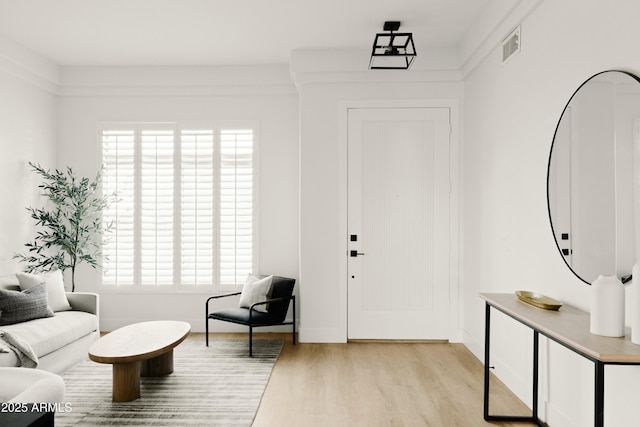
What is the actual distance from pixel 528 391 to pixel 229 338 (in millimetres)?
2980

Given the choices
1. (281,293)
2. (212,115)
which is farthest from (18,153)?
(281,293)

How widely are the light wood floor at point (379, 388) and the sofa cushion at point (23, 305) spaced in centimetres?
210

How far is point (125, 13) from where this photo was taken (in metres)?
3.72

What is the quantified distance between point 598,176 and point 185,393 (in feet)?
10.0

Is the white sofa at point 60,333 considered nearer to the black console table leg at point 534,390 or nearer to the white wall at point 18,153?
the white wall at point 18,153

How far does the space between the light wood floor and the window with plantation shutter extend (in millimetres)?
1348

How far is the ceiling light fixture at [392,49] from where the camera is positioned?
3.58 meters

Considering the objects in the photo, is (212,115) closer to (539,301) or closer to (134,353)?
(134,353)

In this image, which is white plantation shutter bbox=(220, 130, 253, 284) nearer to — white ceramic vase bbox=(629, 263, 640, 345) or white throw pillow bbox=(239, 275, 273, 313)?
white throw pillow bbox=(239, 275, 273, 313)

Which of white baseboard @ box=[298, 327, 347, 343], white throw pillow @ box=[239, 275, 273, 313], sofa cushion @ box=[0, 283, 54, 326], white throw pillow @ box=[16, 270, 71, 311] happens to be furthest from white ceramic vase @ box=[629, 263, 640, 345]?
white throw pillow @ box=[16, 270, 71, 311]

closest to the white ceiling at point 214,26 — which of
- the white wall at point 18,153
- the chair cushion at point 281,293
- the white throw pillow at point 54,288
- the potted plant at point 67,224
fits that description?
the white wall at point 18,153

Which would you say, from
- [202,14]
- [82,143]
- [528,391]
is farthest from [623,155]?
[82,143]

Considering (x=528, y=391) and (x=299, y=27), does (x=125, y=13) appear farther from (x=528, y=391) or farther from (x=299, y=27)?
(x=528, y=391)

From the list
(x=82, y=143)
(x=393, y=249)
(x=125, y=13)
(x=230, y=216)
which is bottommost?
(x=393, y=249)
